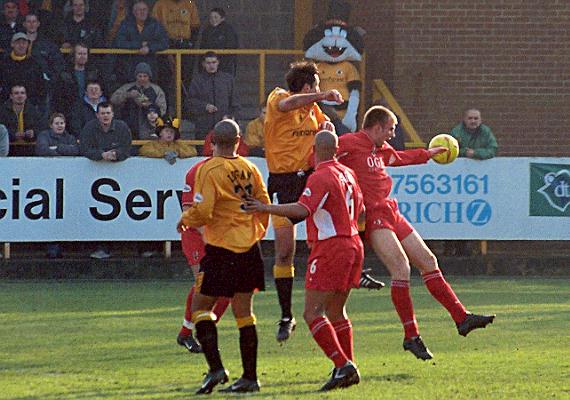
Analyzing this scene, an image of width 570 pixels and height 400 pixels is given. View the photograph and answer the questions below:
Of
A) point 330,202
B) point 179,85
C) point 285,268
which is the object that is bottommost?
point 285,268

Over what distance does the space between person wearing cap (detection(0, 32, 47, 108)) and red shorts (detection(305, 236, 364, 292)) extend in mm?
12352

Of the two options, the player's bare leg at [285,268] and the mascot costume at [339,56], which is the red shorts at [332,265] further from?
the mascot costume at [339,56]

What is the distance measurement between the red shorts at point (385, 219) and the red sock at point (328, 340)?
178 cm

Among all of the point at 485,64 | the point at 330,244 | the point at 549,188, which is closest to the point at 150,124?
the point at 549,188

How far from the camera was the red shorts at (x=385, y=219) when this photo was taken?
1229 cm

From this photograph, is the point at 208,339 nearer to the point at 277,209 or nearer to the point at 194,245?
the point at 277,209

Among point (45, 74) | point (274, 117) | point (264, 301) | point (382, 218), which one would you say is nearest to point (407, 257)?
point (382, 218)

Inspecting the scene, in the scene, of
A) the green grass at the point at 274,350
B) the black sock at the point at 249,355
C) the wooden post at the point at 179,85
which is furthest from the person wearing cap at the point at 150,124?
the black sock at the point at 249,355

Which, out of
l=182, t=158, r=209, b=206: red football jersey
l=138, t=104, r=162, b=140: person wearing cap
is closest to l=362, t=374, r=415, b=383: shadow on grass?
l=182, t=158, r=209, b=206: red football jersey

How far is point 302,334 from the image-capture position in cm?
1426

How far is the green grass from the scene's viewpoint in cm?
1066

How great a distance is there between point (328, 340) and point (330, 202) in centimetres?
94

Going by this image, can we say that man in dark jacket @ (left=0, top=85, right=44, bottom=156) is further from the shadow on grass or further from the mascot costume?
the shadow on grass

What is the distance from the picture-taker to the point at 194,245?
43.7ft
